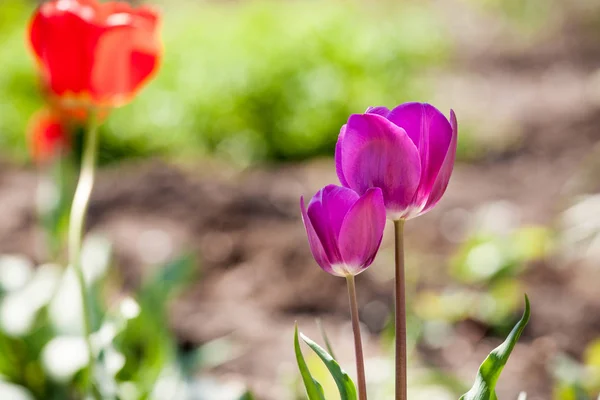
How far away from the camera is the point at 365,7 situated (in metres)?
7.96

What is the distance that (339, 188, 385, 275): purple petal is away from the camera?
70 cm

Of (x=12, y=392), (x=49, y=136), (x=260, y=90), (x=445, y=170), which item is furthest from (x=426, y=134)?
(x=260, y=90)

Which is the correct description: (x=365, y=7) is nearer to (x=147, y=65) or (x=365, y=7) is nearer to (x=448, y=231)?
(x=448, y=231)

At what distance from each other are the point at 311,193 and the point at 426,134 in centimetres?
225

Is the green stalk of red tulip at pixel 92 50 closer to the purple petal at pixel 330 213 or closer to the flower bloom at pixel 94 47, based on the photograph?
the flower bloom at pixel 94 47

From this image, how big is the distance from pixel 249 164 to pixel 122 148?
2.63ft

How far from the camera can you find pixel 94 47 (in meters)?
1.26

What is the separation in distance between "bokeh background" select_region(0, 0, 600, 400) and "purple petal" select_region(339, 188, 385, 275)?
1.90 ft

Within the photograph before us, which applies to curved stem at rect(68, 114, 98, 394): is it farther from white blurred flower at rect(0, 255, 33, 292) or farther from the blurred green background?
the blurred green background

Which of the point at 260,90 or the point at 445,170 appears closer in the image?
the point at 445,170

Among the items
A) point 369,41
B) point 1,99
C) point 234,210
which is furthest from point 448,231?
point 1,99

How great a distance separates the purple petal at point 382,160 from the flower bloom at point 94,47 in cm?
63

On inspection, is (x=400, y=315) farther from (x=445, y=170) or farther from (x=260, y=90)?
(x=260, y=90)

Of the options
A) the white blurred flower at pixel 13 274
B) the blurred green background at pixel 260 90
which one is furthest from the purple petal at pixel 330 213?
the blurred green background at pixel 260 90
